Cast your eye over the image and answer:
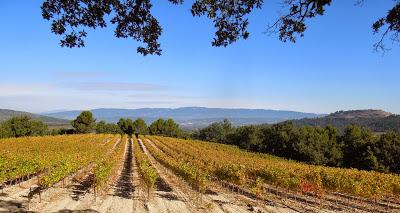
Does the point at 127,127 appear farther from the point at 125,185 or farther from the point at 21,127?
the point at 125,185

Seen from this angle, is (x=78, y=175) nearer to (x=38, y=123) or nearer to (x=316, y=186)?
(x=316, y=186)

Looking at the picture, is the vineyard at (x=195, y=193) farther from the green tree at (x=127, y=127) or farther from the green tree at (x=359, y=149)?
the green tree at (x=127, y=127)

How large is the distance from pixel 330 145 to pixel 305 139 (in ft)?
19.1

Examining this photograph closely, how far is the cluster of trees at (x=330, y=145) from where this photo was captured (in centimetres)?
7131

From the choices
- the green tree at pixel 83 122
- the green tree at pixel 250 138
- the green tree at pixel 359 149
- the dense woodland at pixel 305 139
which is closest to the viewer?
the dense woodland at pixel 305 139

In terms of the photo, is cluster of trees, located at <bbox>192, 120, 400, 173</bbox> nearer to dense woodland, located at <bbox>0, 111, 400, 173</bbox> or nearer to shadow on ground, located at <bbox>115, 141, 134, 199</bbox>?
dense woodland, located at <bbox>0, 111, 400, 173</bbox>

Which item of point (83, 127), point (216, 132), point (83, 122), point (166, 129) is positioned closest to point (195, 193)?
point (83, 127)

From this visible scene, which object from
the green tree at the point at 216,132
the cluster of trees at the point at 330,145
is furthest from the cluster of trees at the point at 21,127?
the cluster of trees at the point at 330,145

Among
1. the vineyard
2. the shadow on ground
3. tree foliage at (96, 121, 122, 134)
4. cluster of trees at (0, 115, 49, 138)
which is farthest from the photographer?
tree foliage at (96, 121, 122, 134)

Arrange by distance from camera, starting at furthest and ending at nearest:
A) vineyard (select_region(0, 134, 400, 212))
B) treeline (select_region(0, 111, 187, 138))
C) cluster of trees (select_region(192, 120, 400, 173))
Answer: treeline (select_region(0, 111, 187, 138)) → cluster of trees (select_region(192, 120, 400, 173)) → vineyard (select_region(0, 134, 400, 212))

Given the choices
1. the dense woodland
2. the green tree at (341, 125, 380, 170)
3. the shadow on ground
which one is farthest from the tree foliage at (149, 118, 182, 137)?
the shadow on ground

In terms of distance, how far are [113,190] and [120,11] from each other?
20.5 metres

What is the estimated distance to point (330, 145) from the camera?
86.3m

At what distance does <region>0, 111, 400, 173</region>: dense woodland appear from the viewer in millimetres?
72125
